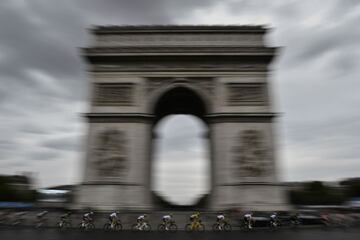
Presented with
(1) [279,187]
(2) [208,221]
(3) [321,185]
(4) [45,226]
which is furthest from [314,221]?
(3) [321,185]

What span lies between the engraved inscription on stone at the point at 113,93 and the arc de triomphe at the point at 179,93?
0.05 m

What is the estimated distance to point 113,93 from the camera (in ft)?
67.2

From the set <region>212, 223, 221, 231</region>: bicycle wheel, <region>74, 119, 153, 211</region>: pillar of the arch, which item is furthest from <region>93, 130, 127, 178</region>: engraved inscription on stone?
<region>212, 223, 221, 231</region>: bicycle wheel

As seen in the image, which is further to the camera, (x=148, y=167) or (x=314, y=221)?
(x=148, y=167)

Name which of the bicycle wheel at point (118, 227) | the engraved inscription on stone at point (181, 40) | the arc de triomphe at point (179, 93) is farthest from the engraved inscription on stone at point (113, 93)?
the bicycle wheel at point (118, 227)

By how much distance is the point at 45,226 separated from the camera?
1747 cm

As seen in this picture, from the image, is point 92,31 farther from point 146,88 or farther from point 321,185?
point 321,185

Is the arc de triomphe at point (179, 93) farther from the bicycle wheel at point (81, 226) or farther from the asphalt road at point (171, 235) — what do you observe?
the asphalt road at point (171, 235)

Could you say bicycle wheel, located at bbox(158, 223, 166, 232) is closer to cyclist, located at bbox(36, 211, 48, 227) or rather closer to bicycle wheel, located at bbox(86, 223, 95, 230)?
bicycle wheel, located at bbox(86, 223, 95, 230)

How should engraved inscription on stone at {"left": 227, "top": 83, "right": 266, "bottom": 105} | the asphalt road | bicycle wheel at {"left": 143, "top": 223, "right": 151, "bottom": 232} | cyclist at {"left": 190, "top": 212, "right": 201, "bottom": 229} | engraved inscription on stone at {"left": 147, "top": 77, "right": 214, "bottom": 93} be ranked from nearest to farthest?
1. the asphalt road
2. cyclist at {"left": 190, "top": 212, "right": 201, "bottom": 229}
3. bicycle wheel at {"left": 143, "top": 223, "right": 151, "bottom": 232}
4. engraved inscription on stone at {"left": 227, "top": 83, "right": 266, "bottom": 105}
5. engraved inscription on stone at {"left": 147, "top": 77, "right": 214, "bottom": 93}

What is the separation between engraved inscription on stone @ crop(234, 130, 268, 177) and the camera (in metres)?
19.0

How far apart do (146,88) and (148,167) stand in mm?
4272

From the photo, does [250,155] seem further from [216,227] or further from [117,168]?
[117,168]

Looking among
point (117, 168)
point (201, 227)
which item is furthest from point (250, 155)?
point (117, 168)
